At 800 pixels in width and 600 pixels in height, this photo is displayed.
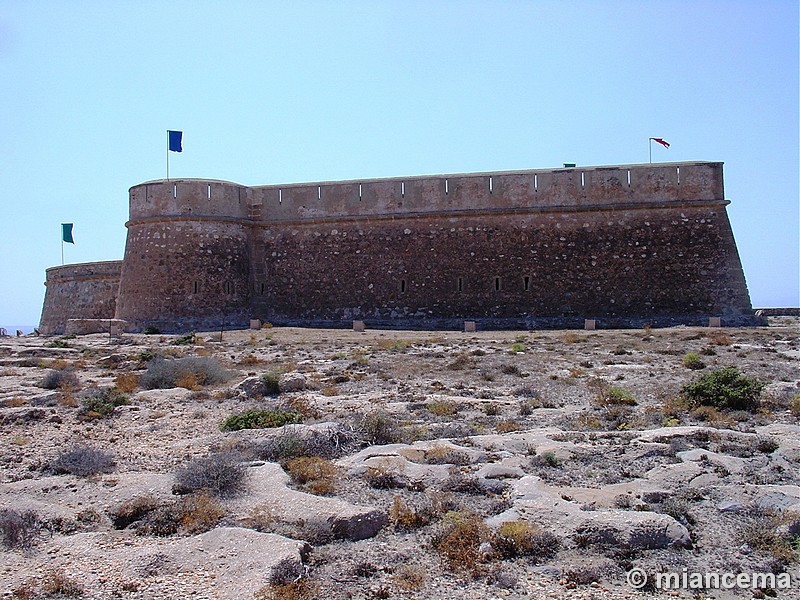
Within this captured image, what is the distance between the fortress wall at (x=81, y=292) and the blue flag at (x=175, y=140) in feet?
21.9

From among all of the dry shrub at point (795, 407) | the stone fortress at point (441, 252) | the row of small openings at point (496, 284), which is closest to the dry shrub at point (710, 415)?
the dry shrub at point (795, 407)

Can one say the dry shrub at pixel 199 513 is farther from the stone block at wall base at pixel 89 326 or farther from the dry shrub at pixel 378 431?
the stone block at wall base at pixel 89 326

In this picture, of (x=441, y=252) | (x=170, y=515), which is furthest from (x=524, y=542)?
(x=441, y=252)

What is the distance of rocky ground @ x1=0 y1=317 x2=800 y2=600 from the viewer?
179 inches

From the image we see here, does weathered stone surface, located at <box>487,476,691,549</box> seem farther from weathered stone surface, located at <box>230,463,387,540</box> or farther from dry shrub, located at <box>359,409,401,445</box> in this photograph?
dry shrub, located at <box>359,409,401,445</box>

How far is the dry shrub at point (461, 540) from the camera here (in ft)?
15.4

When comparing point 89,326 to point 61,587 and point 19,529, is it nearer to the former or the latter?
point 19,529

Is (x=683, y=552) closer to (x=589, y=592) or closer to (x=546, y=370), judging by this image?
(x=589, y=592)

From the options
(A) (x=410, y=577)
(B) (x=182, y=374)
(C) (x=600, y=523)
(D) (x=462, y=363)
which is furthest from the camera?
(D) (x=462, y=363)

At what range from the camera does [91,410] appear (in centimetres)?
983

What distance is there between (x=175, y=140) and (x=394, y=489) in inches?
927

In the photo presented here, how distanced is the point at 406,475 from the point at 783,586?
3020 millimetres

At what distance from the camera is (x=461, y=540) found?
16.1 ft

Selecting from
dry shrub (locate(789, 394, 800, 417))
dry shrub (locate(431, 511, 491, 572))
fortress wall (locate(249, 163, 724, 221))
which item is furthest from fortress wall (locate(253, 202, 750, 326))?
dry shrub (locate(431, 511, 491, 572))
